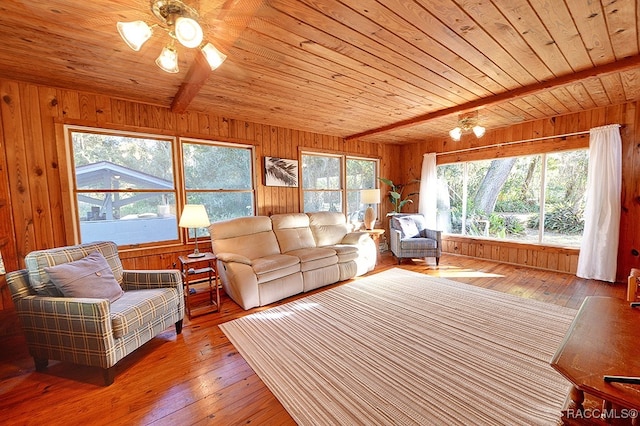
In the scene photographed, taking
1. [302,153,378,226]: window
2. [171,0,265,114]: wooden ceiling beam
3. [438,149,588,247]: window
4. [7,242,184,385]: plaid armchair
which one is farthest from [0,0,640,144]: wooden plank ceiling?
[7,242,184,385]: plaid armchair

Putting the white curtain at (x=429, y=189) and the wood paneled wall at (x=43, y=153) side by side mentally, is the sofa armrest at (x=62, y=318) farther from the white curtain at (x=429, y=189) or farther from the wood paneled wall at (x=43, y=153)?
the white curtain at (x=429, y=189)

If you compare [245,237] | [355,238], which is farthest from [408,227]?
[245,237]

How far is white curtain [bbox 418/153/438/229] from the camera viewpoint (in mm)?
5336

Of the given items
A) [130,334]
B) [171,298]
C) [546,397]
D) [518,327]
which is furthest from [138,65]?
[518,327]

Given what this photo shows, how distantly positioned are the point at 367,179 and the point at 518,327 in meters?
3.82

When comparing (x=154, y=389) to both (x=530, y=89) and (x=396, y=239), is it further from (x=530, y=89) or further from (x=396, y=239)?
(x=530, y=89)

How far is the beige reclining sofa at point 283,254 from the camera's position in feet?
9.47

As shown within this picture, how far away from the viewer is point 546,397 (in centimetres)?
152

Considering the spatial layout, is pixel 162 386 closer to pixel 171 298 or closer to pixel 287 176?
pixel 171 298

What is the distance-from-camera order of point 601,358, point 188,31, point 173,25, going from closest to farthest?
point 601,358 < point 188,31 < point 173,25

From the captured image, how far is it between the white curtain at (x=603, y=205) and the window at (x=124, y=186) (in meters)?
5.76

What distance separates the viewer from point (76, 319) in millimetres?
1721

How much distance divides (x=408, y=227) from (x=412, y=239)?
339 millimetres

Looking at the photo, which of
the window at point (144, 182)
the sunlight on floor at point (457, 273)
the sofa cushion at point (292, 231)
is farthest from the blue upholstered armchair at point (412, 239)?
the window at point (144, 182)
